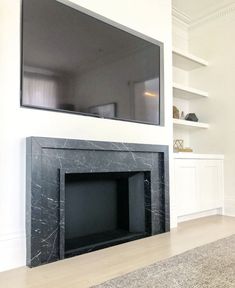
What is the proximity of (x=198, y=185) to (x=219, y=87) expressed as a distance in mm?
1505

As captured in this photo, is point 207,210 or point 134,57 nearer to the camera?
point 134,57

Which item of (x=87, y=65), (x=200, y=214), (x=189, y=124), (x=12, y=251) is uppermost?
(x=87, y=65)

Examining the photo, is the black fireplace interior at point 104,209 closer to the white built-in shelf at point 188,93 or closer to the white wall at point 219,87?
the white built-in shelf at point 188,93

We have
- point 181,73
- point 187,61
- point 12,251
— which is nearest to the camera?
point 12,251

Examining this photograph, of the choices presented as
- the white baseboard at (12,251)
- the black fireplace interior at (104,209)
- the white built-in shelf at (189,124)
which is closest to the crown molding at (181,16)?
the white built-in shelf at (189,124)

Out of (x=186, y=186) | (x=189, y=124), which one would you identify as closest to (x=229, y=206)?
(x=186, y=186)

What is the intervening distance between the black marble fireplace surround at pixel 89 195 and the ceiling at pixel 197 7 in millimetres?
2155

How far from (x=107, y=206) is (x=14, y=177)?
3.65ft

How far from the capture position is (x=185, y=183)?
3.36m

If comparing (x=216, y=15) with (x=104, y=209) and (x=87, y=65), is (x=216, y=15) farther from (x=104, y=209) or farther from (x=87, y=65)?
(x=104, y=209)

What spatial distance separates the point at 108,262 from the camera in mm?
2037

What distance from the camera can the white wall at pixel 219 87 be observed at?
12.8 ft

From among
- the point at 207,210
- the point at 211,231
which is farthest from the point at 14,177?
the point at 207,210

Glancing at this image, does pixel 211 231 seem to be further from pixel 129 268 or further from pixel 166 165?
pixel 129 268
